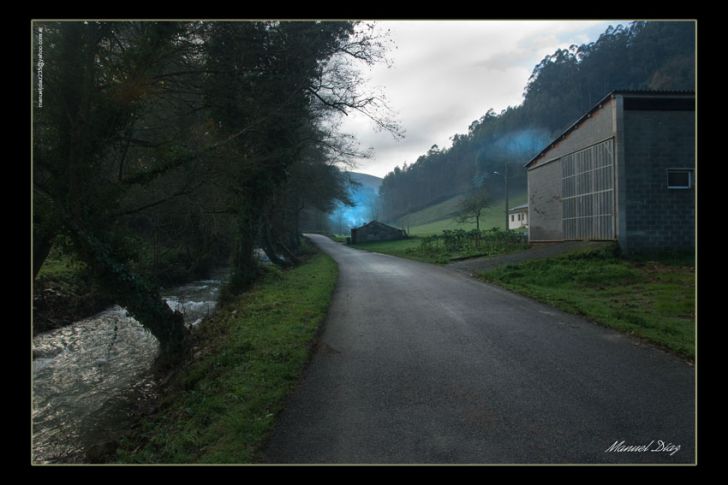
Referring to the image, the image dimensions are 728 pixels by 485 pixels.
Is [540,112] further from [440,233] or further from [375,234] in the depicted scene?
[375,234]

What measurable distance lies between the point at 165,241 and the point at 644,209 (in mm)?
17034

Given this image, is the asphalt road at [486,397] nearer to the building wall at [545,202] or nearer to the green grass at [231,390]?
the green grass at [231,390]

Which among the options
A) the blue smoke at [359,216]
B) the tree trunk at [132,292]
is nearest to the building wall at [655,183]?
the tree trunk at [132,292]

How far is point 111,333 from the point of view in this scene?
11.3 metres

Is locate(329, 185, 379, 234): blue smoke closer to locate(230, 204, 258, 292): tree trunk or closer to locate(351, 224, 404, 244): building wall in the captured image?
locate(351, 224, 404, 244): building wall

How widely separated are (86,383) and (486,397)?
650 cm

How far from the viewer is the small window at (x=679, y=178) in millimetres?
17953

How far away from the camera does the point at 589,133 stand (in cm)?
2102

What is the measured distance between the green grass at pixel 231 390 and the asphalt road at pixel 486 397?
255mm

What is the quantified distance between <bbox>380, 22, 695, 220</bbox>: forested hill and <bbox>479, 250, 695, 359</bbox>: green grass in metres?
5.68

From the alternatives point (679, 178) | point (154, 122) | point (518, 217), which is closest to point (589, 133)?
point (679, 178)

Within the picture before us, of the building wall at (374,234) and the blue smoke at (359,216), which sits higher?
the blue smoke at (359,216)

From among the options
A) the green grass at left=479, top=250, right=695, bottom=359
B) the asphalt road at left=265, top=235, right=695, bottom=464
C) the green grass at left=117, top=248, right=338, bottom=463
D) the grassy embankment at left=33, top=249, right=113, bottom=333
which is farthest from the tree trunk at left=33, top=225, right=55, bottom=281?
the green grass at left=479, top=250, right=695, bottom=359

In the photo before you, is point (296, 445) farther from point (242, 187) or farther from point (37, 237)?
point (242, 187)
